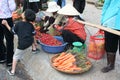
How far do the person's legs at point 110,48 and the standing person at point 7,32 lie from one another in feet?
5.72

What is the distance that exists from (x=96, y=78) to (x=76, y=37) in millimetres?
1204

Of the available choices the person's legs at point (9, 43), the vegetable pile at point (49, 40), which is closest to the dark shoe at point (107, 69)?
the vegetable pile at point (49, 40)

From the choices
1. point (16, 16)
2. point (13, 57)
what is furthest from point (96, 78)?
point (16, 16)

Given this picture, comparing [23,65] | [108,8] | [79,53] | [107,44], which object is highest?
[108,8]

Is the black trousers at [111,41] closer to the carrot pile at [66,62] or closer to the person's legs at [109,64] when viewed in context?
the person's legs at [109,64]

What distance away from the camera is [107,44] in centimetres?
475

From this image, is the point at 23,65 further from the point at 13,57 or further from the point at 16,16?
the point at 16,16

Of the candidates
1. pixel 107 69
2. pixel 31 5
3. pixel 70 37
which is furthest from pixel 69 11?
pixel 31 5

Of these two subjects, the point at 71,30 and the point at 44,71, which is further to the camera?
the point at 71,30

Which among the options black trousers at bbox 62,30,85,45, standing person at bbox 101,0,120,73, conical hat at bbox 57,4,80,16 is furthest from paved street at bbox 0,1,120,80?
conical hat at bbox 57,4,80,16

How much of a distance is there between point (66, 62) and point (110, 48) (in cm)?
85

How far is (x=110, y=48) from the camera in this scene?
4.77 meters

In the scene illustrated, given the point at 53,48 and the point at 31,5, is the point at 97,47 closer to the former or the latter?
the point at 53,48

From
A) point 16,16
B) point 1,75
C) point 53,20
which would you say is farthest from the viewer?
point 16,16
